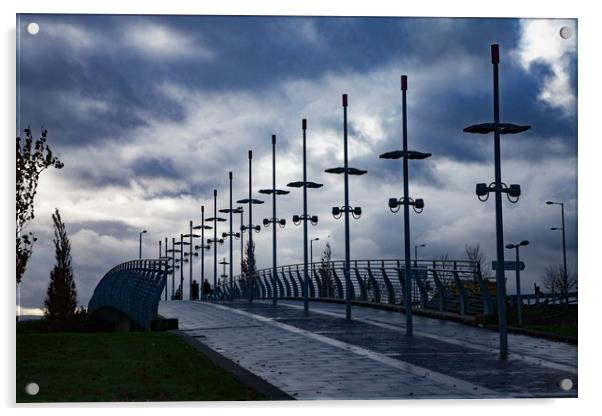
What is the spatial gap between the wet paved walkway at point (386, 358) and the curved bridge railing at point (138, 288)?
1322 mm

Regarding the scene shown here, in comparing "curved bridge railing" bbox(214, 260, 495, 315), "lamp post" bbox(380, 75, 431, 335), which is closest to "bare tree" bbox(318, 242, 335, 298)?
"curved bridge railing" bbox(214, 260, 495, 315)

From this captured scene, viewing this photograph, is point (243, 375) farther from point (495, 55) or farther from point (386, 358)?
point (495, 55)

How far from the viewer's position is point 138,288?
115 feet

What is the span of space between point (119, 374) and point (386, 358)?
579 centimetres

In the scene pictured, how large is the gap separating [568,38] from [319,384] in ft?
22.7

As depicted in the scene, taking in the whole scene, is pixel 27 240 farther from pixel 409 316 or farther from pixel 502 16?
pixel 409 316

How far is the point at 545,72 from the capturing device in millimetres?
16422

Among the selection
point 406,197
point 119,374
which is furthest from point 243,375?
point 406,197

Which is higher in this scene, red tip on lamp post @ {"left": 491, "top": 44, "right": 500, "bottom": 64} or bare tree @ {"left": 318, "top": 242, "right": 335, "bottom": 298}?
red tip on lamp post @ {"left": 491, "top": 44, "right": 500, "bottom": 64}

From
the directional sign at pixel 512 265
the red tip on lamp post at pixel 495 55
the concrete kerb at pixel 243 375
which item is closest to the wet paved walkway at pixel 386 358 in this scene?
the concrete kerb at pixel 243 375

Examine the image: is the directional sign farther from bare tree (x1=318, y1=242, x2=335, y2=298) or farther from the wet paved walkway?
bare tree (x1=318, y1=242, x2=335, y2=298)

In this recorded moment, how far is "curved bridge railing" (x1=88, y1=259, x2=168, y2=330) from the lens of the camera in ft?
97.8

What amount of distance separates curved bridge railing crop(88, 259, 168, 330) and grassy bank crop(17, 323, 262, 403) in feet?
25.7

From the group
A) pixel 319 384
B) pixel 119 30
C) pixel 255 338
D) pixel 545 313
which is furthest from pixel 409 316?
pixel 545 313
